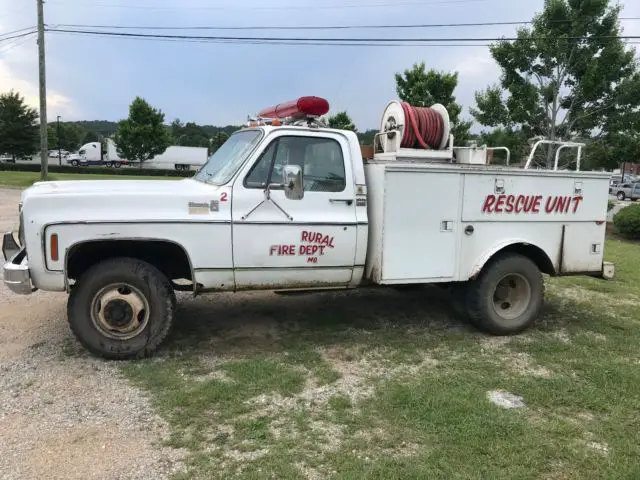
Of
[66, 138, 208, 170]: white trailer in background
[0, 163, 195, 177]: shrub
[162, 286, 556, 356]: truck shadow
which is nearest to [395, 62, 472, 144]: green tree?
[162, 286, 556, 356]: truck shadow

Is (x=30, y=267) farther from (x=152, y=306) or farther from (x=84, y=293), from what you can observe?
(x=152, y=306)

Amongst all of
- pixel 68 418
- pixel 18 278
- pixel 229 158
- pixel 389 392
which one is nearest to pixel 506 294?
pixel 389 392

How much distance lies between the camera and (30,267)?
4.50m

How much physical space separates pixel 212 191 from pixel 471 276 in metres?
2.67

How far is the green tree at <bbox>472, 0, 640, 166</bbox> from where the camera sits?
46.7 feet

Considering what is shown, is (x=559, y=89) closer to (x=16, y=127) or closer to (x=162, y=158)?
(x=16, y=127)

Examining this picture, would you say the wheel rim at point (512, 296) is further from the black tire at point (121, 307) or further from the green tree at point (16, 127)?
the green tree at point (16, 127)

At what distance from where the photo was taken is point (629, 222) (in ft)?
49.2

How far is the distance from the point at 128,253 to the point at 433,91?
12708mm

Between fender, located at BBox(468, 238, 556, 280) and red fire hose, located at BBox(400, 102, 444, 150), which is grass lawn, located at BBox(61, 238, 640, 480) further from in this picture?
red fire hose, located at BBox(400, 102, 444, 150)

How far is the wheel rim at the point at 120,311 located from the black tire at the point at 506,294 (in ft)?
10.5

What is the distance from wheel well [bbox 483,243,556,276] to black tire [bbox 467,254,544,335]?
65mm

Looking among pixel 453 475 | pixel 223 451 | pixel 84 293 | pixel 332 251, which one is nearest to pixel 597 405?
pixel 453 475

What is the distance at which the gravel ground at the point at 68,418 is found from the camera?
10.6ft
